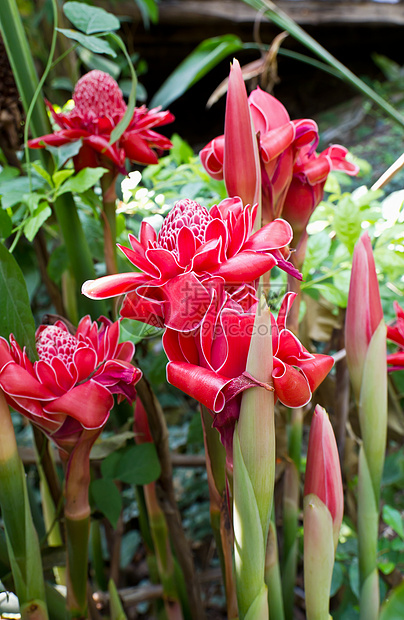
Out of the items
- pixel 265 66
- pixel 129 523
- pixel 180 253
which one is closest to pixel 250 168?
pixel 180 253

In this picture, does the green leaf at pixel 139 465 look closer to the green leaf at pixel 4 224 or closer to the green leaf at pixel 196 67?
the green leaf at pixel 4 224

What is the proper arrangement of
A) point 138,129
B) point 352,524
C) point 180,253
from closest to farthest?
point 180,253
point 138,129
point 352,524

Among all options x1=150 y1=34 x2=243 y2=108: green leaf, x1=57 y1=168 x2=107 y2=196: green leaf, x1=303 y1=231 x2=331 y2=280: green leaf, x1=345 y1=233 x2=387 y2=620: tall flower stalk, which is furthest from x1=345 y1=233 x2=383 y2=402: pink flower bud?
x1=150 y1=34 x2=243 y2=108: green leaf

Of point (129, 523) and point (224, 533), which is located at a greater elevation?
point (224, 533)

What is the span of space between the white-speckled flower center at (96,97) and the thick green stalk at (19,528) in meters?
0.28

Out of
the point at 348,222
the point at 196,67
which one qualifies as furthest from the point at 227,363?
the point at 196,67

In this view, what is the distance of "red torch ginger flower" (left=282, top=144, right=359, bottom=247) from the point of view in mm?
371

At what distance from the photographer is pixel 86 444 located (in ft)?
1.12

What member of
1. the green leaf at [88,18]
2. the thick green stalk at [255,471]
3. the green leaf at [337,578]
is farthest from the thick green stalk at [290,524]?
the green leaf at [88,18]

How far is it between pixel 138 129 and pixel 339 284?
23 centimetres

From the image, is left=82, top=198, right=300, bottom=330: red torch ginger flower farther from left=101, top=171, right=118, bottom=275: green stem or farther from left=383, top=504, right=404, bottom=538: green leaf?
left=383, top=504, right=404, bottom=538: green leaf

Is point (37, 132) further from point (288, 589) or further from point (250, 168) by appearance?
point (288, 589)

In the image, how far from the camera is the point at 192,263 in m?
0.25

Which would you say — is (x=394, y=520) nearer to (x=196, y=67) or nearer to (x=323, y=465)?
(x=323, y=465)
